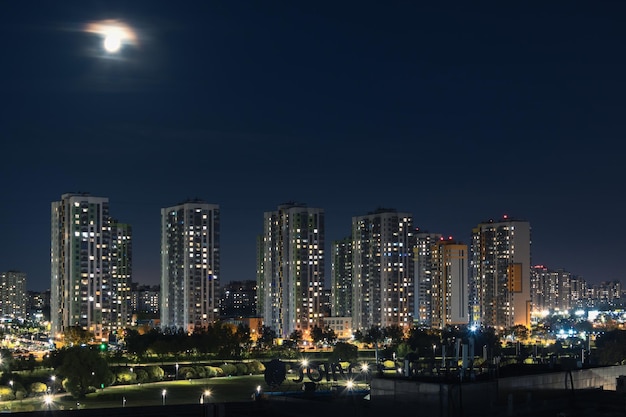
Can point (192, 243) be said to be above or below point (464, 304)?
above

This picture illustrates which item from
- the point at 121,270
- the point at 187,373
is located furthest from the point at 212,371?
the point at 121,270

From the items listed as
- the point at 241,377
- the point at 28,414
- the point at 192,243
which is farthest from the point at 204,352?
the point at 28,414

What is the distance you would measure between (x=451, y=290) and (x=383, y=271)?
33630 millimetres

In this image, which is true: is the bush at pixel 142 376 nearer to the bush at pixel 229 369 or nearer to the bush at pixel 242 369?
the bush at pixel 229 369

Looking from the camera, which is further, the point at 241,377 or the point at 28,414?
the point at 241,377

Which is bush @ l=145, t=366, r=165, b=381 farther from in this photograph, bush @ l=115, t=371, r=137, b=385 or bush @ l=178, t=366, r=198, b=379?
bush @ l=115, t=371, r=137, b=385

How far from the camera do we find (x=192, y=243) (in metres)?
154

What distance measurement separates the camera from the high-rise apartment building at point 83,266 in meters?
143

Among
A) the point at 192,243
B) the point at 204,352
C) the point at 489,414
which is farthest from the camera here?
the point at 192,243

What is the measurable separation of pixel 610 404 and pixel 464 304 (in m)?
171

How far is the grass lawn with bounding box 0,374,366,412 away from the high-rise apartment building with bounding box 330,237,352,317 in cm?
9335

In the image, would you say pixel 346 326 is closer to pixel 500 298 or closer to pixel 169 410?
pixel 500 298

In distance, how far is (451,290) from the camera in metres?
193

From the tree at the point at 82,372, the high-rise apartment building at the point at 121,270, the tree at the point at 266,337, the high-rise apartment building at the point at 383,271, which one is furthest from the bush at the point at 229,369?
the high-rise apartment building at the point at 383,271
